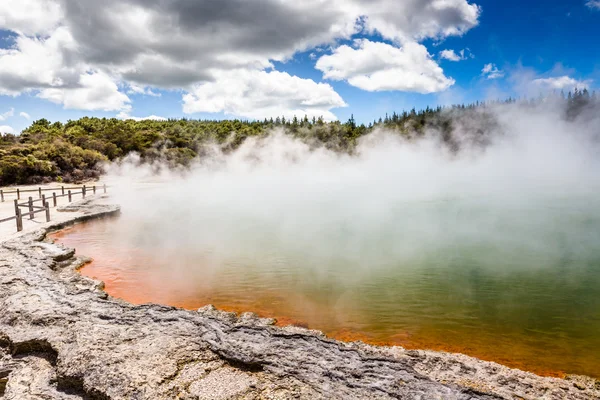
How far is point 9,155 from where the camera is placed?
78.6ft

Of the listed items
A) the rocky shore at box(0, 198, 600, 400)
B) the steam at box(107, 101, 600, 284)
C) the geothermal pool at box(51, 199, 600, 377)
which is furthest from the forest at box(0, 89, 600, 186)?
the rocky shore at box(0, 198, 600, 400)

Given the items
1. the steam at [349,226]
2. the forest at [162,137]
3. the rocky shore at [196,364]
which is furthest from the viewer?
the forest at [162,137]

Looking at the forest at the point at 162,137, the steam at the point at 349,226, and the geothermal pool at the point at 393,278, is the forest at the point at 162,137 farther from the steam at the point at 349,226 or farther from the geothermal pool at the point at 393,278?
the geothermal pool at the point at 393,278

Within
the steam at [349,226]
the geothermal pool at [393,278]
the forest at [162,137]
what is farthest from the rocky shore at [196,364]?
the forest at [162,137]

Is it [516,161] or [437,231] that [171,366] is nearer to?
[437,231]

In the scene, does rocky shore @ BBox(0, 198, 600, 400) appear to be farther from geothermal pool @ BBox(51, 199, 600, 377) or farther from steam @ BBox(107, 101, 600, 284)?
steam @ BBox(107, 101, 600, 284)

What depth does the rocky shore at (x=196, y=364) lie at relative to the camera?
2.98 m

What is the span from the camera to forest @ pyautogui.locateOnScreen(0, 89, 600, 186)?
83.0 ft

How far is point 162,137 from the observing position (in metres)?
39.4

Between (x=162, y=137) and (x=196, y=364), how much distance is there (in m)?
39.4

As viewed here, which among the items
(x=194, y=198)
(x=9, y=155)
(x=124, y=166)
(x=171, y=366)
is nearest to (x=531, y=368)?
(x=171, y=366)

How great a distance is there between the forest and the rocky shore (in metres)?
23.9

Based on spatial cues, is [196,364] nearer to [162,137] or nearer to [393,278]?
[393,278]

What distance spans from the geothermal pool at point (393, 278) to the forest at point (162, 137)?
662 inches
